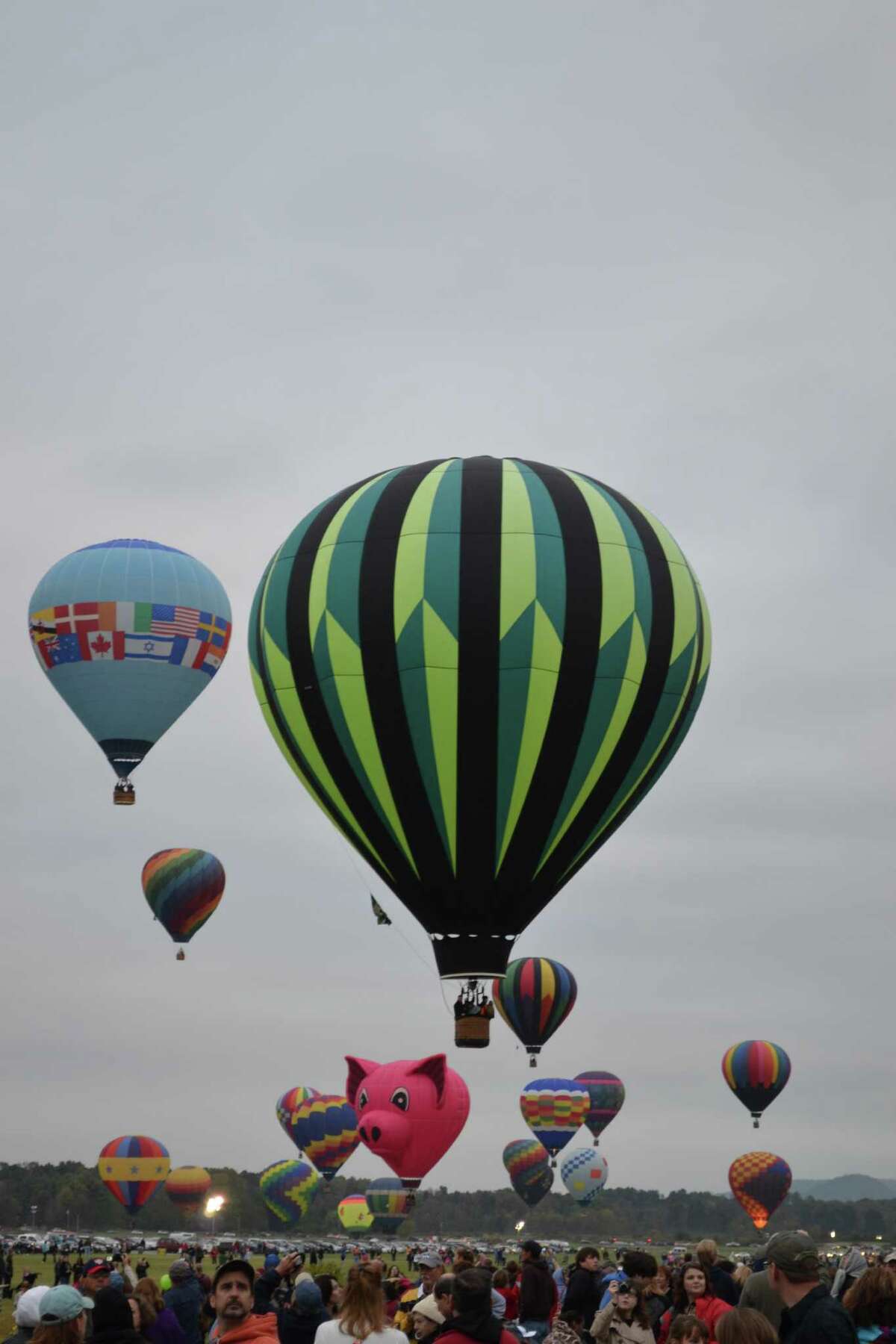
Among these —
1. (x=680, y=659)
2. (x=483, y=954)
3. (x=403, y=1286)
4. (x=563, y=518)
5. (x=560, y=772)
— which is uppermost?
(x=563, y=518)

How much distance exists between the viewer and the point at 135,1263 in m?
48.4

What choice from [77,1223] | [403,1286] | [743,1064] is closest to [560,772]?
[403,1286]

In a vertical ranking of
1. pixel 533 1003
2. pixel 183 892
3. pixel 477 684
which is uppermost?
pixel 183 892

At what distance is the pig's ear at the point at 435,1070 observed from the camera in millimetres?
28781

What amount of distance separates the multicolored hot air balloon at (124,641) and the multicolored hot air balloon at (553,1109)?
929 inches

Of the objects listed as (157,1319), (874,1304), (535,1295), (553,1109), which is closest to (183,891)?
(553,1109)

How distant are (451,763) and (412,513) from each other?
3.27 meters

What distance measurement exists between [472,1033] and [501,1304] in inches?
455

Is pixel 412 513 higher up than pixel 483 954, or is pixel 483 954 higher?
pixel 412 513

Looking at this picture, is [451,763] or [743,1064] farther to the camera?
[743,1064]

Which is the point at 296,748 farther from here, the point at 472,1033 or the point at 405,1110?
the point at 405,1110

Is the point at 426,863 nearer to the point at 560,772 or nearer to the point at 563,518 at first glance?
the point at 560,772

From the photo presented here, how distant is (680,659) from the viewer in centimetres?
2319


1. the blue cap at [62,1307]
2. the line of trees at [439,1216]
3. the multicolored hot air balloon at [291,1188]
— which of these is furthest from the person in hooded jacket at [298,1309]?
the line of trees at [439,1216]
